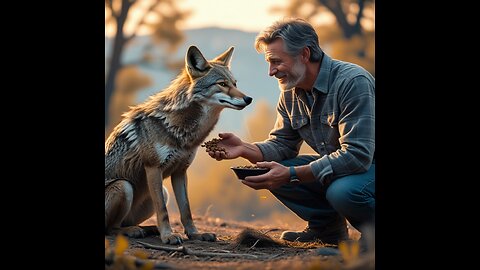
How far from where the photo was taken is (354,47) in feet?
67.7

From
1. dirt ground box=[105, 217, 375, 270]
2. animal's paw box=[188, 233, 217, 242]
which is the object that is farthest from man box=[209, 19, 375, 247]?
animal's paw box=[188, 233, 217, 242]

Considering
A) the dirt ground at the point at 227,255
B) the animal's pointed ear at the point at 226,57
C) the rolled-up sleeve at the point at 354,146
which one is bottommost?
the dirt ground at the point at 227,255

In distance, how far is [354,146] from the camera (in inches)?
181

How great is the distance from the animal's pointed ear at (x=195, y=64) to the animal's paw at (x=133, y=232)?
1399 mm

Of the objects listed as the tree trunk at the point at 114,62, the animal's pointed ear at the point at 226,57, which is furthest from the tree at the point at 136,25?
the animal's pointed ear at the point at 226,57

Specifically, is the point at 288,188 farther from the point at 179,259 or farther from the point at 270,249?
the point at 179,259

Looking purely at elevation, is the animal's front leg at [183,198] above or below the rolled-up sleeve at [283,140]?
below

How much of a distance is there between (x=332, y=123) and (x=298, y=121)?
1.55 ft

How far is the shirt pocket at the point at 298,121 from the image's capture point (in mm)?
5238

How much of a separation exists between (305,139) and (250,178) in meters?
0.92

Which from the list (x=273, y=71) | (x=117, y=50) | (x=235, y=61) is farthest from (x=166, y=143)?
(x=235, y=61)

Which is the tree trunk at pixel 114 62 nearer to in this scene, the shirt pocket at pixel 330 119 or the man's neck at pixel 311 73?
the man's neck at pixel 311 73
